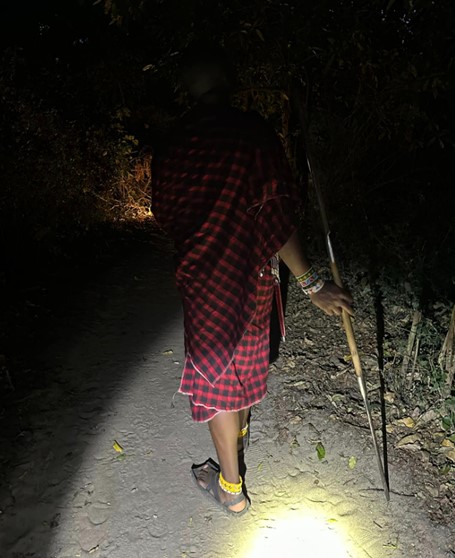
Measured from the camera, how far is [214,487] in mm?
2531

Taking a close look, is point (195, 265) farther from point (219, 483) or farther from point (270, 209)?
point (219, 483)

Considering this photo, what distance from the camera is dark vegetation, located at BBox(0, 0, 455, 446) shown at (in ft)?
10.6

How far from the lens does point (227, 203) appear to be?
1.80m

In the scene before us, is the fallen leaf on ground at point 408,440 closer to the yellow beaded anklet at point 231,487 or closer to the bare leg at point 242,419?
the bare leg at point 242,419

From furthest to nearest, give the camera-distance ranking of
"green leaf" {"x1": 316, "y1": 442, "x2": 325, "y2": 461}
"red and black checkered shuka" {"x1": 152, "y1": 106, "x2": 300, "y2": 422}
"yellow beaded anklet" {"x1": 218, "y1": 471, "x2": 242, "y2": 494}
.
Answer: "green leaf" {"x1": 316, "y1": 442, "x2": 325, "y2": 461}
"yellow beaded anklet" {"x1": 218, "y1": 471, "x2": 242, "y2": 494}
"red and black checkered shuka" {"x1": 152, "y1": 106, "x2": 300, "y2": 422}

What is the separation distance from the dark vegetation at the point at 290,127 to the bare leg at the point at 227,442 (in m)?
1.33

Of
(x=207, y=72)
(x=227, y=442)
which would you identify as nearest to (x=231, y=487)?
(x=227, y=442)

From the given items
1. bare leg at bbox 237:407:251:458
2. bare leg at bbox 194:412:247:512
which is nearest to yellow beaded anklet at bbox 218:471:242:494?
bare leg at bbox 194:412:247:512

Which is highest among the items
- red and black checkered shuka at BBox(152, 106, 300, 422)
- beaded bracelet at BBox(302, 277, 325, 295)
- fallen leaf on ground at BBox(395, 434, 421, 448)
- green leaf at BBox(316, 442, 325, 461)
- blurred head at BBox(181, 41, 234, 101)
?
→ blurred head at BBox(181, 41, 234, 101)

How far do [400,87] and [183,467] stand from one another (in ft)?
10.6

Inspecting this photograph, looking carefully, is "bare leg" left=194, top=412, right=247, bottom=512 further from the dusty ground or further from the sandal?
the dusty ground

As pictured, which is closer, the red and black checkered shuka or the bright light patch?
the red and black checkered shuka

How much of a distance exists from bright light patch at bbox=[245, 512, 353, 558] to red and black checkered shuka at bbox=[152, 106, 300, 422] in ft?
2.62

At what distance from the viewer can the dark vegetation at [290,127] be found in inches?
127
